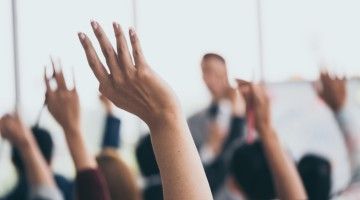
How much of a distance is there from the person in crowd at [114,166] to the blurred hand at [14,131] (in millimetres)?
276

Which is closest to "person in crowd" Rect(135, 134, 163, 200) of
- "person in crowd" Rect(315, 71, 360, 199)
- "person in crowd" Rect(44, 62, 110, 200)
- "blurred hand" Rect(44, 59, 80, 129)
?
"person in crowd" Rect(44, 62, 110, 200)

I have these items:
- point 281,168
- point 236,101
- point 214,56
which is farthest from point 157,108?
point 281,168

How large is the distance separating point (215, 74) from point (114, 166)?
528mm

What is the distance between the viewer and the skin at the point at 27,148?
2209 millimetres

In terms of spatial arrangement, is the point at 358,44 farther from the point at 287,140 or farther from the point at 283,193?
the point at 283,193

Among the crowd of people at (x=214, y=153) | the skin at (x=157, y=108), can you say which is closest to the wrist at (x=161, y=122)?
the skin at (x=157, y=108)

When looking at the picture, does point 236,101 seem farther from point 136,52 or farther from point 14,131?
point 136,52

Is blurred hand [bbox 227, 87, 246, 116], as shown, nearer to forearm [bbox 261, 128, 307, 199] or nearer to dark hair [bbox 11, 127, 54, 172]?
forearm [bbox 261, 128, 307, 199]

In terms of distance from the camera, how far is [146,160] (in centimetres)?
236

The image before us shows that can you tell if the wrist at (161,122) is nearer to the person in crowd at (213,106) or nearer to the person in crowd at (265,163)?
the person in crowd at (213,106)

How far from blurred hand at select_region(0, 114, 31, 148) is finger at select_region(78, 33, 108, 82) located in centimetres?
160

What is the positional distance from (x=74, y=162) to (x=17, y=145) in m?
0.21

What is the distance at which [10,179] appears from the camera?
2.20 meters

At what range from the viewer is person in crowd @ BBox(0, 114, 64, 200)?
221 cm
